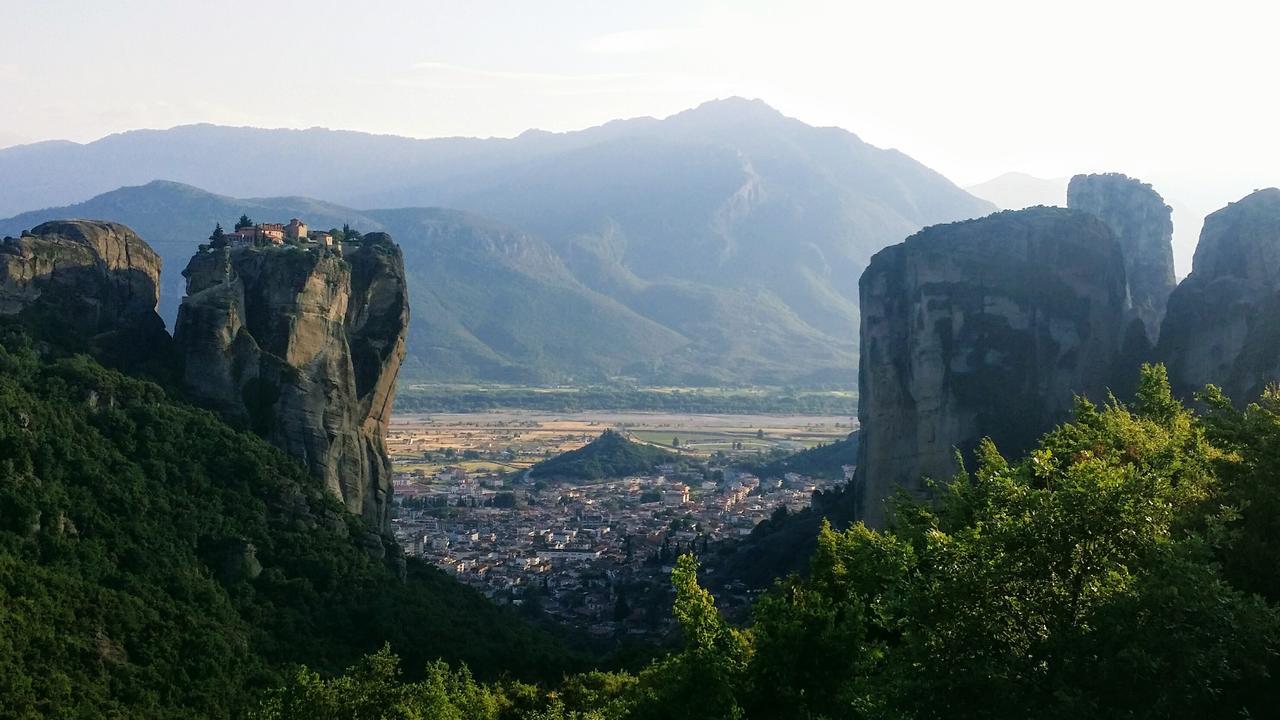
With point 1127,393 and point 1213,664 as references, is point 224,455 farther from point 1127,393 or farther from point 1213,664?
point 1127,393

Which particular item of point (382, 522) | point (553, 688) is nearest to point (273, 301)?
point (382, 522)

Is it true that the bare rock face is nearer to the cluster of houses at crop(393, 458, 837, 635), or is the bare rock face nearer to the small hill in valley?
the cluster of houses at crop(393, 458, 837, 635)

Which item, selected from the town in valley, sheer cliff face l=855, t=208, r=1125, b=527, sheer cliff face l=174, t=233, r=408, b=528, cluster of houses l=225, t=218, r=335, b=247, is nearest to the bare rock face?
sheer cliff face l=174, t=233, r=408, b=528

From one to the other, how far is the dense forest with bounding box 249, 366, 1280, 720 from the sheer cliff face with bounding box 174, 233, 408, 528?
33189 mm

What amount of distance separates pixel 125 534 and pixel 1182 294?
187 ft

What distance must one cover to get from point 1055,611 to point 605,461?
140 m

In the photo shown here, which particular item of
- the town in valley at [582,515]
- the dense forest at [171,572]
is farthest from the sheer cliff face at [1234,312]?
the dense forest at [171,572]

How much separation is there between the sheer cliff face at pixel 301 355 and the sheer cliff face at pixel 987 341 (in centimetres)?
2858

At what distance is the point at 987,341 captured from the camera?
7162 centimetres

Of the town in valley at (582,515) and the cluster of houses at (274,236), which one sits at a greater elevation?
the cluster of houses at (274,236)

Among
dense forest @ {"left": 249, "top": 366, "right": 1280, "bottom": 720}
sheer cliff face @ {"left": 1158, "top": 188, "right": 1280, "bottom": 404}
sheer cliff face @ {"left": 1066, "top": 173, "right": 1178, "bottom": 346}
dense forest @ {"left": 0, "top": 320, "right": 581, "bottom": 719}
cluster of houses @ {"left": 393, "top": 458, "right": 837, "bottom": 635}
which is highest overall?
sheer cliff face @ {"left": 1066, "top": 173, "right": 1178, "bottom": 346}

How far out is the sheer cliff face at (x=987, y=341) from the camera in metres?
70.4

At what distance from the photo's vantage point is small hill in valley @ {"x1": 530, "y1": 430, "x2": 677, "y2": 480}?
494ft

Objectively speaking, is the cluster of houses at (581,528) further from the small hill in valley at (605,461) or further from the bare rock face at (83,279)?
the bare rock face at (83,279)
